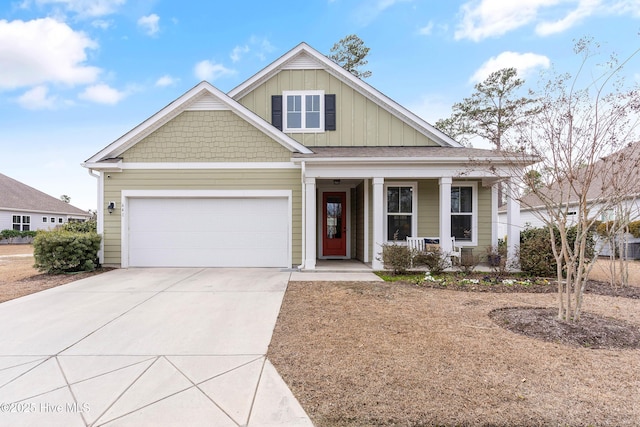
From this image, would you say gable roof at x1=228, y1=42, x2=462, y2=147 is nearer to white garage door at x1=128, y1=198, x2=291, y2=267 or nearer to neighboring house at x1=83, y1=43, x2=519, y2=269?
neighboring house at x1=83, y1=43, x2=519, y2=269

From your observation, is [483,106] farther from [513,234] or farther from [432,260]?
[432,260]

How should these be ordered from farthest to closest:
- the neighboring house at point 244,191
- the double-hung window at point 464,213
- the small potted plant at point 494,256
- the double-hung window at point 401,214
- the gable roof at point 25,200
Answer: the gable roof at point 25,200 → the double-hung window at point 401,214 → the double-hung window at point 464,213 → the neighboring house at point 244,191 → the small potted plant at point 494,256

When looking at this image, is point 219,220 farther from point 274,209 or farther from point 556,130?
point 556,130

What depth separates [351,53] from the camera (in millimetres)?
18750

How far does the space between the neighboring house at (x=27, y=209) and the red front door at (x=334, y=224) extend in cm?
2106

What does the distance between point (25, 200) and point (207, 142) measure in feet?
84.0

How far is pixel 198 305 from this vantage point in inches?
203

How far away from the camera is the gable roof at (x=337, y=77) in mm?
10102

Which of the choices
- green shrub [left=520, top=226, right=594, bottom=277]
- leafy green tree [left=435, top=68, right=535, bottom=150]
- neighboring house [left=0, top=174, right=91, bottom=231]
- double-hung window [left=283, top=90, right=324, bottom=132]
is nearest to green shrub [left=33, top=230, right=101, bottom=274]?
double-hung window [left=283, top=90, right=324, bottom=132]

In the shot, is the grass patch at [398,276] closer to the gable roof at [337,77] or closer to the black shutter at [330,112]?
the gable roof at [337,77]

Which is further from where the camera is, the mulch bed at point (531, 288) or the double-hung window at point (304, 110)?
the double-hung window at point (304, 110)

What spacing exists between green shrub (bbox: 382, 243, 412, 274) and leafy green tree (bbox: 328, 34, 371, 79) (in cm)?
1455

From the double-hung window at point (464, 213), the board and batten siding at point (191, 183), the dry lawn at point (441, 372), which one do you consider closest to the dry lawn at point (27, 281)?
→ the board and batten siding at point (191, 183)

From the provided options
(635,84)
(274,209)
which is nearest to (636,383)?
(635,84)
